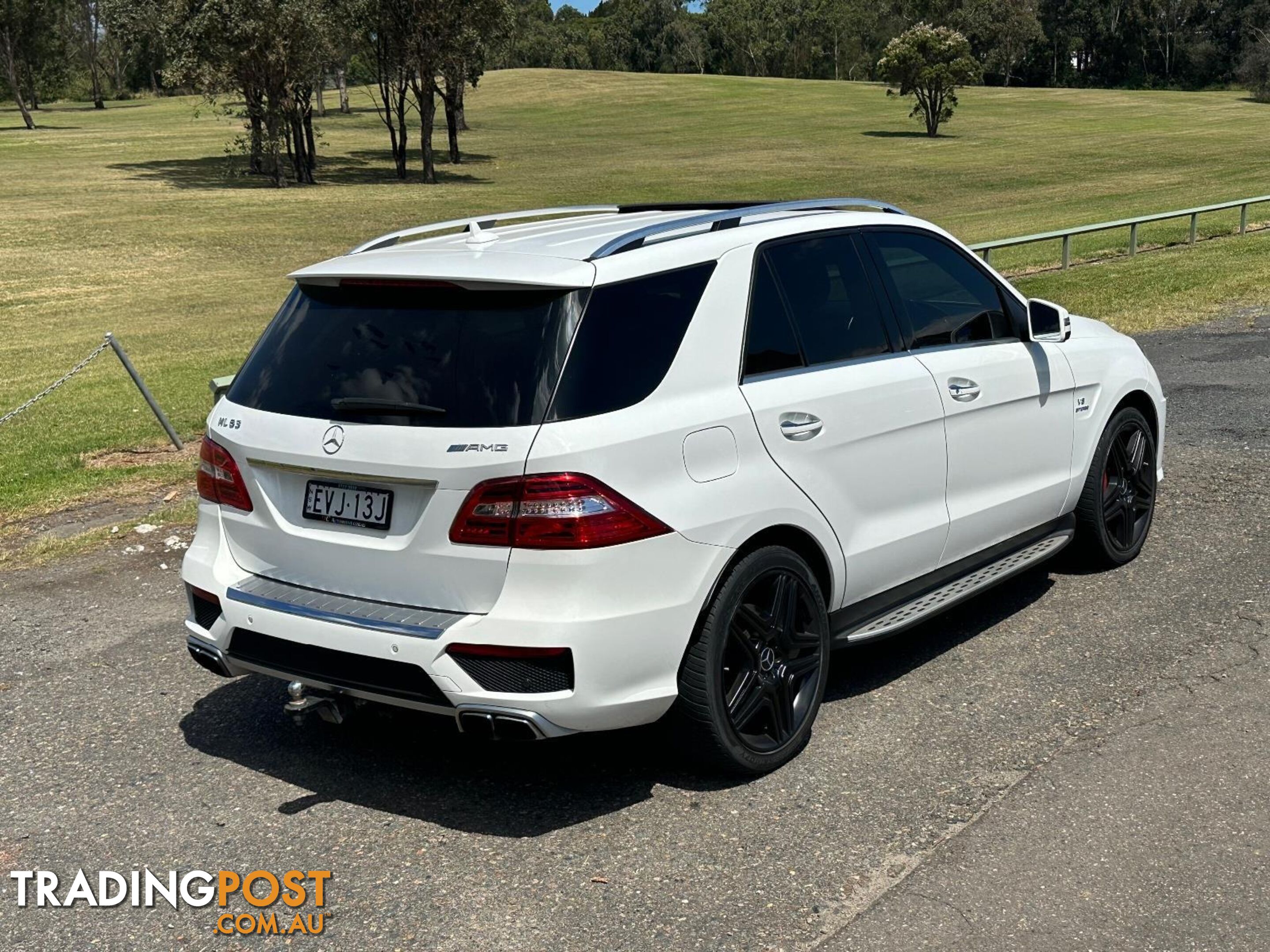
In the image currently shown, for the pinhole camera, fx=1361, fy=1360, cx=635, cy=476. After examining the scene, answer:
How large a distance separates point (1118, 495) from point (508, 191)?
43.5 metres

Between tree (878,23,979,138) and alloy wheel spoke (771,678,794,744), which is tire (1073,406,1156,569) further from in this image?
tree (878,23,979,138)

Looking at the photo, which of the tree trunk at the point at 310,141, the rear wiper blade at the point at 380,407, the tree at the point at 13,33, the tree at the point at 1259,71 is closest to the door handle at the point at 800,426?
the rear wiper blade at the point at 380,407

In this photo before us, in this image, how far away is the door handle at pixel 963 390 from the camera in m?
5.30

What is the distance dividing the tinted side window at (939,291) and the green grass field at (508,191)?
6.09 metres

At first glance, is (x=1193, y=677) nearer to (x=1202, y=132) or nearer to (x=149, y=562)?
(x=149, y=562)

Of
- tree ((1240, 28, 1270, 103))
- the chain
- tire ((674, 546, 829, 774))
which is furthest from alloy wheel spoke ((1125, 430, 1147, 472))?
tree ((1240, 28, 1270, 103))

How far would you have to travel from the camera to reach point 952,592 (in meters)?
5.35

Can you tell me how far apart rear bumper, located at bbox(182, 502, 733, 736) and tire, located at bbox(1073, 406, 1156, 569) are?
2777 millimetres

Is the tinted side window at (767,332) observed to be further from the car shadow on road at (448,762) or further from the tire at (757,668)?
the car shadow on road at (448,762)

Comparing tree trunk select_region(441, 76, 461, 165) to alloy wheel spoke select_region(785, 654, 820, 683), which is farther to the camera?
tree trunk select_region(441, 76, 461, 165)

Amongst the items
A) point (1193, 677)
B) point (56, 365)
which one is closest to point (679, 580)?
point (1193, 677)

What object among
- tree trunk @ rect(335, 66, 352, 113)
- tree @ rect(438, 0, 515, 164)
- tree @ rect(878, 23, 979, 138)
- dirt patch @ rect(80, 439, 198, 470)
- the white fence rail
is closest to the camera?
dirt patch @ rect(80, 439, 198, 470)

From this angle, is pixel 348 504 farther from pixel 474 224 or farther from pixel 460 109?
pixel 460 109

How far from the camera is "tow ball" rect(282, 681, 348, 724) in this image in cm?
430
